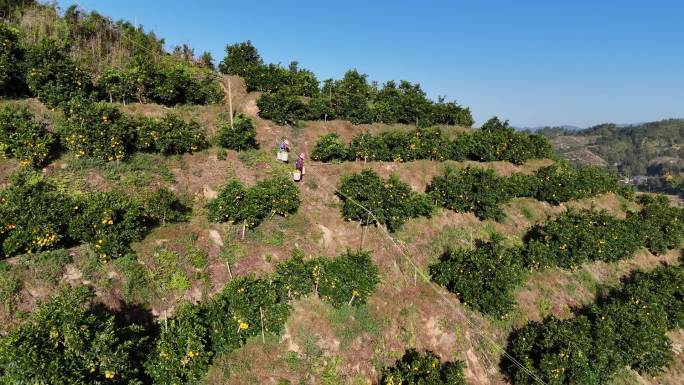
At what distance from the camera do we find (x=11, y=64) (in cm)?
1739

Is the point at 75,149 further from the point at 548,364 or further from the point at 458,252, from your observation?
the point at 548,364

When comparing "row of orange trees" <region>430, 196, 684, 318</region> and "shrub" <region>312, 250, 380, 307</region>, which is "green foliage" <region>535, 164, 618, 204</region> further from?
"shrub" <region>312, 250, 380, 307</region>

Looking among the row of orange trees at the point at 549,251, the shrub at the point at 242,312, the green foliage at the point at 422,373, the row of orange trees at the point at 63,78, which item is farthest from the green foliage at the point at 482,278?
the row of orange trees at the point at 63,78

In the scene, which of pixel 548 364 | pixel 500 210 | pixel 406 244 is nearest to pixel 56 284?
pixel 406 244

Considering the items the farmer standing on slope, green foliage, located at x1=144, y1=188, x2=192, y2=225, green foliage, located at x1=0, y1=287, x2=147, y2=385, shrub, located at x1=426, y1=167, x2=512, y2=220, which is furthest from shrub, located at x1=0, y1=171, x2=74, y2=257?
shrub, located at x1=426, y1=167, x2=512, y2=220

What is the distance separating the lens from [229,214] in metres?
15.3

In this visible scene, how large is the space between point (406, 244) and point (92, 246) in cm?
1347

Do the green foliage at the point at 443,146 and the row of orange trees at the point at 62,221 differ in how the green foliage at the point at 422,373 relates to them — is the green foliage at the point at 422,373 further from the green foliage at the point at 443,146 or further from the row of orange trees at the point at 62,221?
the green foliage at the point at 443,146

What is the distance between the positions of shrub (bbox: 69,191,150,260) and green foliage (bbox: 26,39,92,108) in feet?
26.1

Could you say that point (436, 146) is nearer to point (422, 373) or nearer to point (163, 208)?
point (422, 373)

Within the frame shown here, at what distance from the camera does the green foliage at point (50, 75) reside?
17.5 m

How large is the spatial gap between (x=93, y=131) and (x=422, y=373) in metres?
16.4

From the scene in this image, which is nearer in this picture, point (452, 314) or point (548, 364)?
point (548, 364)

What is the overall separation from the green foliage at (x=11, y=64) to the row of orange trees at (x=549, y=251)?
22283 mm
